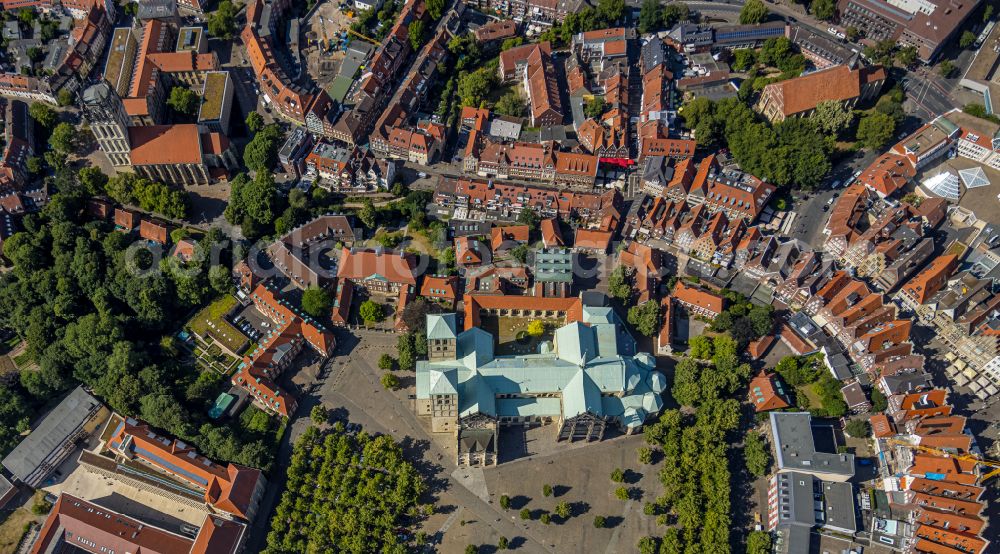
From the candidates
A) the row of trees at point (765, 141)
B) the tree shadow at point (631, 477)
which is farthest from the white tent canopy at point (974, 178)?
the tree shadow at point (631, 477)

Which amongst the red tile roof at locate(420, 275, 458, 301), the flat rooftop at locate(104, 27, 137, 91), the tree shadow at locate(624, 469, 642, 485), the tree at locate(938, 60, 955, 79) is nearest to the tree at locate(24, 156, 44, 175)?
the flat rooftop at locate(104, 27, 137, 91)

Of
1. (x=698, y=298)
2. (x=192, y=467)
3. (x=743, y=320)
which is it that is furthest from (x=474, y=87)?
(x=192, y=467)

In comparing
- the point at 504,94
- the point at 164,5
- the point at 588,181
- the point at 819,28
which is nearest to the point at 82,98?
the point at 164,5

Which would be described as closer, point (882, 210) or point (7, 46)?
point (882, 210)

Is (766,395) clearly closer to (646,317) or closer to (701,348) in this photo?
(701,348)

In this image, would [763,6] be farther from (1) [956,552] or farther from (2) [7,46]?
(2) [7,46]

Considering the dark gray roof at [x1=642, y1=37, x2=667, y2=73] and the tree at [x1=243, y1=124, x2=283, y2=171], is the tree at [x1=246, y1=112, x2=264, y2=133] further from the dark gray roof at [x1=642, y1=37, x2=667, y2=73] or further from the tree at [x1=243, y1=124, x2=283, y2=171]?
the dark gray roof at [x1=642, y1=37, x2=667, y2=73]
